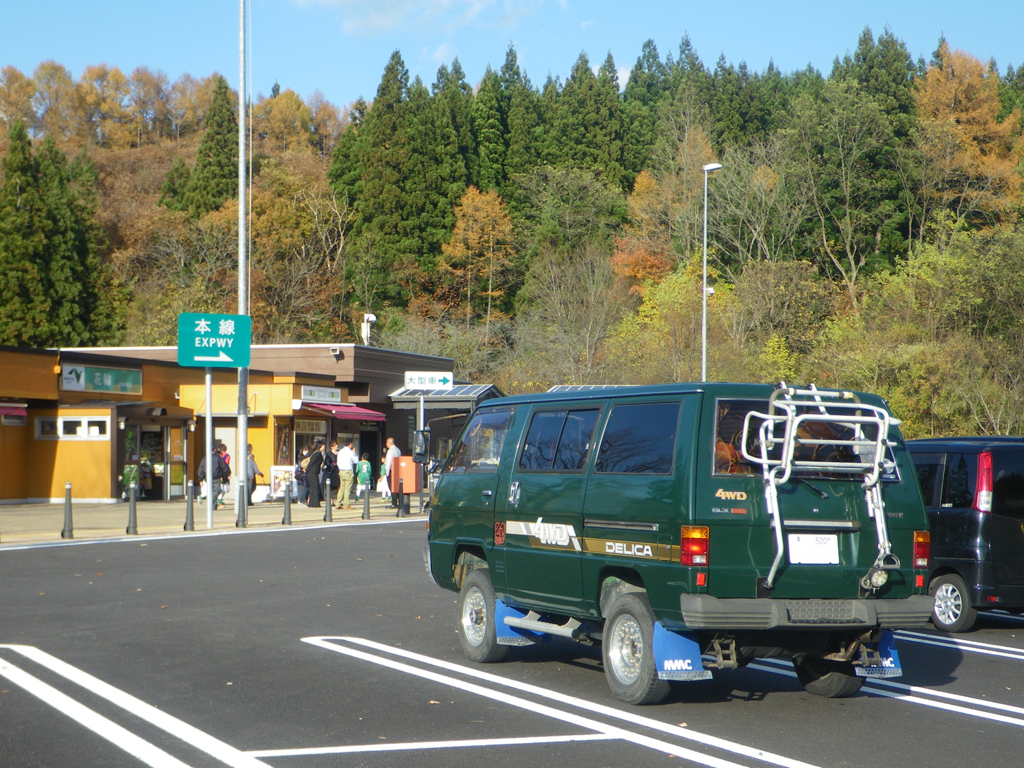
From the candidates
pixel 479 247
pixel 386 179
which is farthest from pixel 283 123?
pixel 479 247

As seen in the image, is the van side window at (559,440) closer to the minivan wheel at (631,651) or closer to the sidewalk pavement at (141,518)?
the minivan wheel at (631,651)

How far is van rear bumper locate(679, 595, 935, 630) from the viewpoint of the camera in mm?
6508

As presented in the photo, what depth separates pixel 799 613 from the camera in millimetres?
6664

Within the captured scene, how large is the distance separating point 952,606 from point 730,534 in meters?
5.01

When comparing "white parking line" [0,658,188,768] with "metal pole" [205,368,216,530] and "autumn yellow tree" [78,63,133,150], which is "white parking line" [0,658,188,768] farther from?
"autumn yellow tree" [78,63,133,150]

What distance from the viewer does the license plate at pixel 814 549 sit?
6.76 m

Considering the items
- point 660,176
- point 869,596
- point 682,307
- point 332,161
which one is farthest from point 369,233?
point 869,596

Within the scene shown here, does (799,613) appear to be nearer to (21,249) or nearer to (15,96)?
(21,249)

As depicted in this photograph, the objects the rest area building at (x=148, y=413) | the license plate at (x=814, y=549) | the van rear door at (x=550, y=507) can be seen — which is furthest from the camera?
the rest area building at (x=148, y=413)

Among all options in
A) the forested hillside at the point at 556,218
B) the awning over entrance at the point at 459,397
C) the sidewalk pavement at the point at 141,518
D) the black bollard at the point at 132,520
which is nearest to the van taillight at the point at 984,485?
the sidewalk pavement at the point at 141,518

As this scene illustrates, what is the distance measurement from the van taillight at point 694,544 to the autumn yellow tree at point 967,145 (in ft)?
161

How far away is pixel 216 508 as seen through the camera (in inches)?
1147

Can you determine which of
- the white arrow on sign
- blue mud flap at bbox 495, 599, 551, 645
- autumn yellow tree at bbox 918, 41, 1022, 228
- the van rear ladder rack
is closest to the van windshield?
the van rear ladder rack

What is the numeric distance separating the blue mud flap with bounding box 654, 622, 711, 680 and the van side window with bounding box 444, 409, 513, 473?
2.29m
